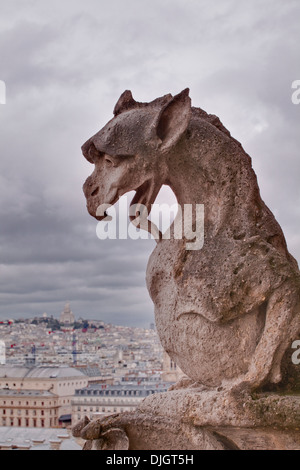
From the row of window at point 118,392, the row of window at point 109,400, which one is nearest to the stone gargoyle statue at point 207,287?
the row of window at point 109,400

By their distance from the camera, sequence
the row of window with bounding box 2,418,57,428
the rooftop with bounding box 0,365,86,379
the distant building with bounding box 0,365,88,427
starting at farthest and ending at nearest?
1. the rooftop with bounding box 0,365,86,379
2. the row of window with bounding box 2,418,57,428
3. the distant building with bounding box 0,365,88,427

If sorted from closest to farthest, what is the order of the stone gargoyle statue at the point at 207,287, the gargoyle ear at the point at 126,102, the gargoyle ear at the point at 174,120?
the stone gargoyle statue at the point at 207,287 → the gargoyle ear at the point at 174,120 → the gargoyle ear at the point at 126,102

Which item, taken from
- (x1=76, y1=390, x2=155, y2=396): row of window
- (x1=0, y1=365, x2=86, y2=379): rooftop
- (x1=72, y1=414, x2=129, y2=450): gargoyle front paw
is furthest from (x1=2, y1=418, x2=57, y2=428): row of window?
(x1=72, y1=414, x2=129, y2=450): gargoyle front paw


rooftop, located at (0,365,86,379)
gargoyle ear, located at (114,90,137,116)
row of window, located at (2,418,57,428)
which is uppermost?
gargoyle ear, located at (114,90,137,116)

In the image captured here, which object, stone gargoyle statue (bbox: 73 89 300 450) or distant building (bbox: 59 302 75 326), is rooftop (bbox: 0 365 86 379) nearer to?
distant building (bbox: 59 302 75 326)

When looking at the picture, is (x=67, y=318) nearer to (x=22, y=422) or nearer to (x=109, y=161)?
(x=22, y=422)

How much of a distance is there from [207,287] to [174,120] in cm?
109

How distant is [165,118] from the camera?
4.43 meters

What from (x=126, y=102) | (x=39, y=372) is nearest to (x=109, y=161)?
(x=126, y=102)

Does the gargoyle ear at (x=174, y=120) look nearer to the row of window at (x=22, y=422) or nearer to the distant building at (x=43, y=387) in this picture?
the distant building at (x=43, y=387)

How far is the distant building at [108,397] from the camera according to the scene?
37.4 metres

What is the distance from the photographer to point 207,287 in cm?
411

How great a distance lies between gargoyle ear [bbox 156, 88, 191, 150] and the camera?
4336 mm

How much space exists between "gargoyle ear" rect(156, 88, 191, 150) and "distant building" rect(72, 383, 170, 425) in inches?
1240
